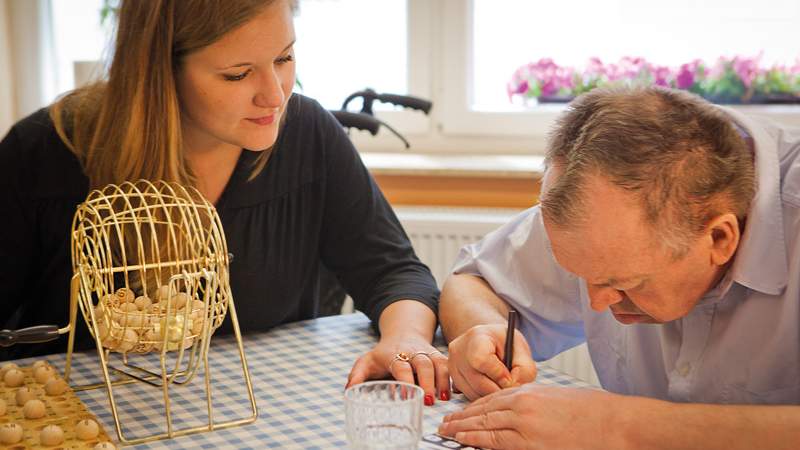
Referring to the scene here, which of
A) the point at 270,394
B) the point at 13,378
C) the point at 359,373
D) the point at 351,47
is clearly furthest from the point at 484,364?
the point at 351,47

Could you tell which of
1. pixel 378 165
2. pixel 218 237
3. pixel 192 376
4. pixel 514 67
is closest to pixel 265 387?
pixel 192 376

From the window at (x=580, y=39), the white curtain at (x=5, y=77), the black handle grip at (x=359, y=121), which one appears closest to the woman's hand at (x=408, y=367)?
the black handle grip at (x=359, y=121)

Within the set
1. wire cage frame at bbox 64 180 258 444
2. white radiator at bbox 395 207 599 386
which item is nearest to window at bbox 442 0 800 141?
white radiator at bbox 395 207 599 386

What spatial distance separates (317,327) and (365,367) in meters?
0.32

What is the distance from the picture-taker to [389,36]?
10.8 feet

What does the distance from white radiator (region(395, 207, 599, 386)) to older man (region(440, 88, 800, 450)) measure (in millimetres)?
1488

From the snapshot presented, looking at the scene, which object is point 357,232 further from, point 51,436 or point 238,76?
point 51,436

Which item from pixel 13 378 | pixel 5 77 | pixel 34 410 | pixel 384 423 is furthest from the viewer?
pixel 5 77

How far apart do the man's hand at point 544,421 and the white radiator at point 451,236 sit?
1.65 m

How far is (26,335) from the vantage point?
1.30 meters

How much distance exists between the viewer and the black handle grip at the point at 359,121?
7.47 feet

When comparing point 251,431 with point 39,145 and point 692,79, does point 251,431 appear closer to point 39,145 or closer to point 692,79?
point 39,145

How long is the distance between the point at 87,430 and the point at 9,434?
9cm

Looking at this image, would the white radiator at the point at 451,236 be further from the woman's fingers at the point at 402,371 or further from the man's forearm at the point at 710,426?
the man's forearm at the point at 710,426
